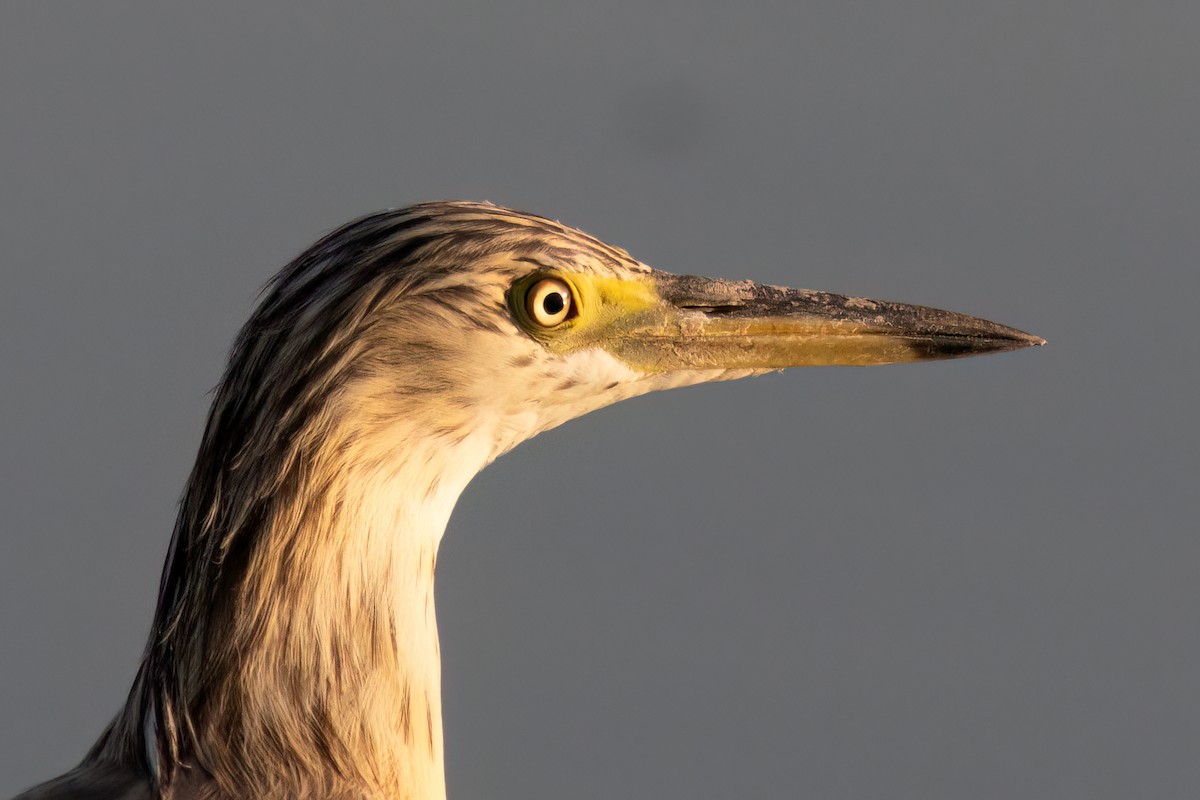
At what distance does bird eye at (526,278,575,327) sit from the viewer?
110 inches

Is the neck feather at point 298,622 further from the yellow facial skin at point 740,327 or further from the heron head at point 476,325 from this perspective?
the yellow facial skin at point 740,327

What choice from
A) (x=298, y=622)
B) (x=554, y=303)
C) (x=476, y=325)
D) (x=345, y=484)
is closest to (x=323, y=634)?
(x=298, y=622)

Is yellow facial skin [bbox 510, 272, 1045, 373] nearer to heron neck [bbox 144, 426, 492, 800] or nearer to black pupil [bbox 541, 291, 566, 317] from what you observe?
black pupil [bbox 541, 291, 566, 317]

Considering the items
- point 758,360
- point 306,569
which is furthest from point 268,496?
point 758,360

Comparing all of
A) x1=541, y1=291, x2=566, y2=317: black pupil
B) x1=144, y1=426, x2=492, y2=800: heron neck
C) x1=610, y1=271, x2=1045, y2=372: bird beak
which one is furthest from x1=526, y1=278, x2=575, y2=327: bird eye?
x1=144, y1=426, x2=492, y2=800: heron neck

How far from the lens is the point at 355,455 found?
2.73m

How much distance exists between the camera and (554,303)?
9.30 ft

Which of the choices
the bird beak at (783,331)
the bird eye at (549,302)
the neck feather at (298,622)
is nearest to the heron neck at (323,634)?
the neck feather at (298,622)

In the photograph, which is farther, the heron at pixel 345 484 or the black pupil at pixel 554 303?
the black pupil at pixel 554 303

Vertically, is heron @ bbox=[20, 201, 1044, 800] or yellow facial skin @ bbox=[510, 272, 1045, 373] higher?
yellow facial skin @ bbox=[510, 272, 1045, 373]

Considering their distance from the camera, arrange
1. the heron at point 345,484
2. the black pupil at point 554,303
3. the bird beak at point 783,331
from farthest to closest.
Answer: the bird beak at point 783,331 < the black pupil at point 554,303 < the heron at point 345,484

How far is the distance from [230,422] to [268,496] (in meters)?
0.15

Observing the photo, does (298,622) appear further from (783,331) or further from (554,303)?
(783,331)

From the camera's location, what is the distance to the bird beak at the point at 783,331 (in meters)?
3.01
